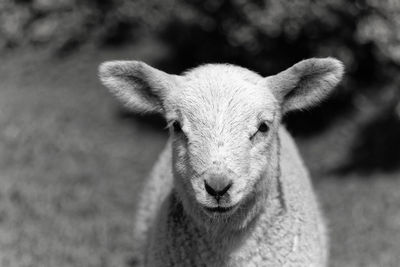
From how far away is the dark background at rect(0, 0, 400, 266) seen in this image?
7.00 m

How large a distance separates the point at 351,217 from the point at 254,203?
3875 millimetres

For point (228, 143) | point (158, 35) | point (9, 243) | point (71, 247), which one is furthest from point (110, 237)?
point (158, 35)

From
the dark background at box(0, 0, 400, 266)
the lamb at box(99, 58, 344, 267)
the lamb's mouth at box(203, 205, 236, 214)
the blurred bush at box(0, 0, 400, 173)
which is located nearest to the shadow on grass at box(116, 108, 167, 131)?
the dark background at box(0, 0, 400, 266)

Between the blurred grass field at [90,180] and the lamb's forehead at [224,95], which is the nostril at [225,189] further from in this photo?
the blurred grass field at [90,180]

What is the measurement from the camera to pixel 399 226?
23.6 feet

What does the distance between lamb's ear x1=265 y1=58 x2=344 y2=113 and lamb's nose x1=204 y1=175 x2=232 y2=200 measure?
0.89 metres

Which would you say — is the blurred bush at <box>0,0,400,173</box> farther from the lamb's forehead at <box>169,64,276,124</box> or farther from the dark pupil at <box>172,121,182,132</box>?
the dark pupil at <box>172,121,182,132</box>

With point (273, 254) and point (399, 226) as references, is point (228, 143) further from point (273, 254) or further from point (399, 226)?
point (399, 226)

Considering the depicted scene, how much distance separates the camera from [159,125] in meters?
10.8

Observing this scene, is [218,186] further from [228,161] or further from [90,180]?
[90,180]

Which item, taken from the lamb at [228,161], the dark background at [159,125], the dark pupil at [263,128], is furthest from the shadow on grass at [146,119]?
the dark pupil at [263,128]

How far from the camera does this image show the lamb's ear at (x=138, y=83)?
4.17 meters

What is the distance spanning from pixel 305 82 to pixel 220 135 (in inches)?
35.2

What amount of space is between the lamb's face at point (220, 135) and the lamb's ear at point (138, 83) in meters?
0.18
